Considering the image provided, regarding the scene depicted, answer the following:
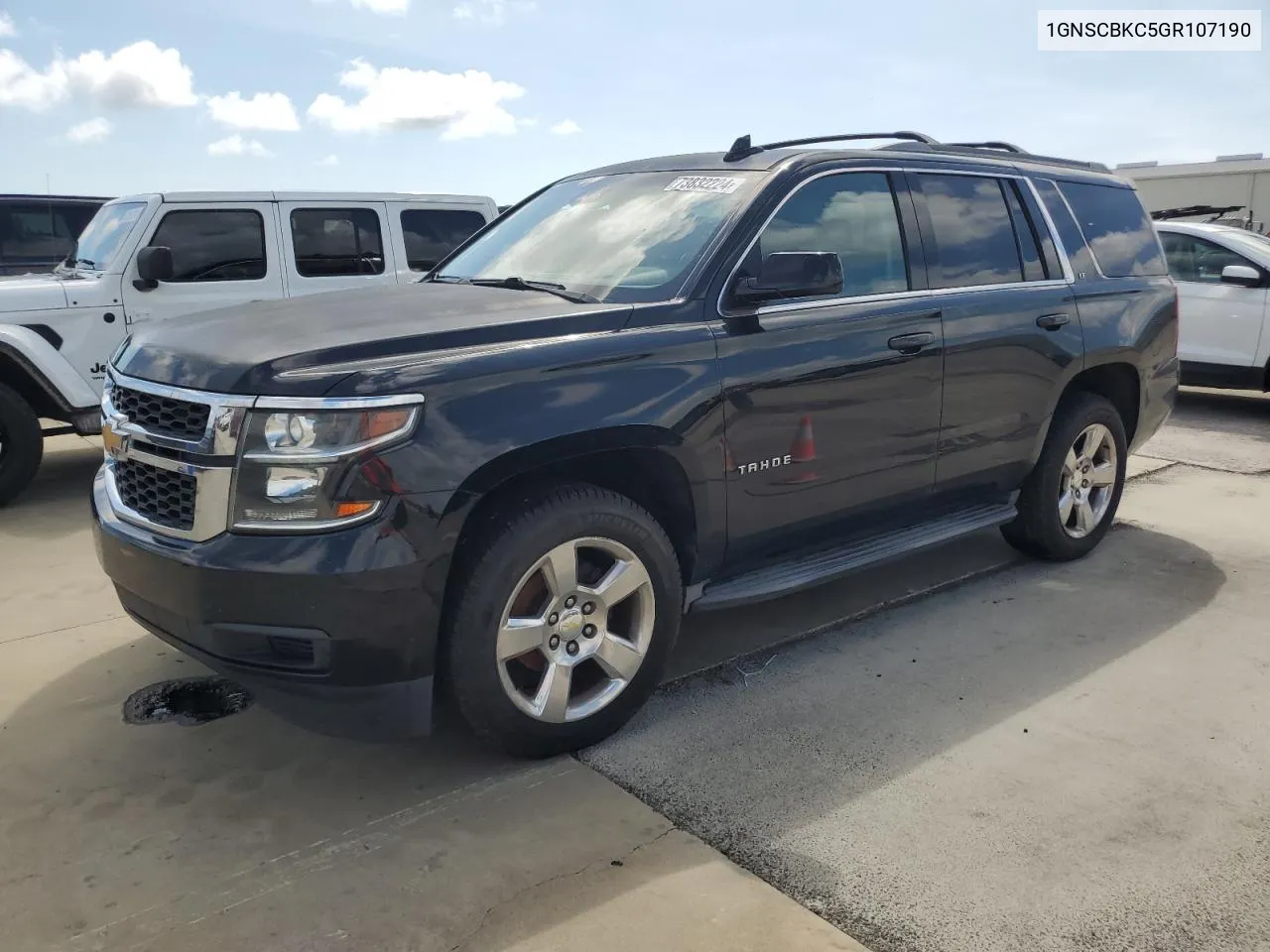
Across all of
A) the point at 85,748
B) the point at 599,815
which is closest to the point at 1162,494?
the point at 599,815

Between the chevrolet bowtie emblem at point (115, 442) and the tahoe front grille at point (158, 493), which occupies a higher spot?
the chevrolet bowtie emblem at point (115, 442)

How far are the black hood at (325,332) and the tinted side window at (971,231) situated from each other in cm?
166

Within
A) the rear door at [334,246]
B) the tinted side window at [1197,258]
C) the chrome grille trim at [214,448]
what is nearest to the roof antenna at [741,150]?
the chrome grille trim at [214,448]

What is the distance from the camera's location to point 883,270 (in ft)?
12.9

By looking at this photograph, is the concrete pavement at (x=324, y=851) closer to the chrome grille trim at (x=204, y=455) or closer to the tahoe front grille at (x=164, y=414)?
the chrome grille trim at (x=204, y=455)

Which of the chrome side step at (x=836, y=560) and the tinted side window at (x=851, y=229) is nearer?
the chrome side step at (x=836, y=560)

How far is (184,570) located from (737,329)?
5.98 ft

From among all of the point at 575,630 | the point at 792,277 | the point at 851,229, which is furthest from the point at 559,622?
the point at 851,229

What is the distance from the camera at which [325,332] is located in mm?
2971

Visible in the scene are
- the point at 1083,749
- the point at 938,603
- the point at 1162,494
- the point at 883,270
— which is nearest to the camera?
the point at 1083,749

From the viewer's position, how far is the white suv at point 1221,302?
909 cm

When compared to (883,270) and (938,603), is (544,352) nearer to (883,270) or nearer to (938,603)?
(883,270)

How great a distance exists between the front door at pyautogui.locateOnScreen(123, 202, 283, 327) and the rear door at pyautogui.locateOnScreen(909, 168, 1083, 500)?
194 inches

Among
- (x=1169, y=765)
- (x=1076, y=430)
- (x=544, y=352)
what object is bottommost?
(x=1169, y=765)
